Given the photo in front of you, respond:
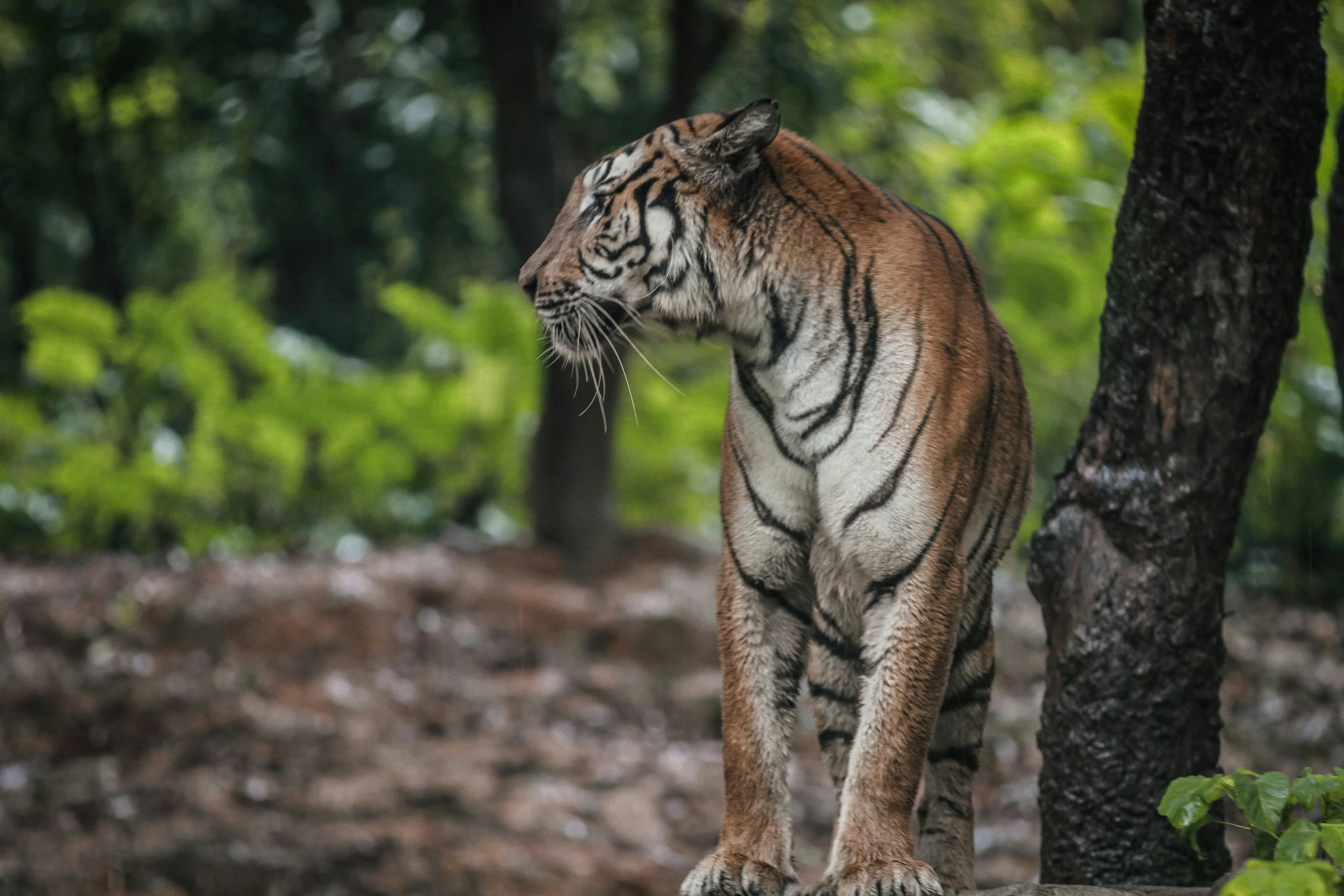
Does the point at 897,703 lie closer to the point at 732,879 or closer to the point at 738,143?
the point at 732,879

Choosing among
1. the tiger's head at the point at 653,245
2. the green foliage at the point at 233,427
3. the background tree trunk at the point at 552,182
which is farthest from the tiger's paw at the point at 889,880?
the green foliage at the point at 233,427

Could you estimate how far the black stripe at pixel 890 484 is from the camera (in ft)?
8.38

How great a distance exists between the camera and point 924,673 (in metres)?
2.57

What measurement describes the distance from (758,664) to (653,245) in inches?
36.1

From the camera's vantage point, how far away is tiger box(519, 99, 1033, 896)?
2.56 m

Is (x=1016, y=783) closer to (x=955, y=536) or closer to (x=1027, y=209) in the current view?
(x=1027, y=209)

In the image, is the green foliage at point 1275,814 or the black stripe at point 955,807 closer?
the green foliage at point 1275,814

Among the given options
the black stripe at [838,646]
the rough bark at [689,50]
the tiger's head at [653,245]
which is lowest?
the black stripe at [838,646]

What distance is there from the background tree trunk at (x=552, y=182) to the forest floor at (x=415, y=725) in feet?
1.16

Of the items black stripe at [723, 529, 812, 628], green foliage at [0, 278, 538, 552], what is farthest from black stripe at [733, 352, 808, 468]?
green foliage at [0, 278, 538, 552]

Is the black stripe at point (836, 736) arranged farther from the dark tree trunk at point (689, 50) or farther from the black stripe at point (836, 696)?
the dark tree trunk at point (689, 50)

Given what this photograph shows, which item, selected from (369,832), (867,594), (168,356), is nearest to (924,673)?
(867,594)

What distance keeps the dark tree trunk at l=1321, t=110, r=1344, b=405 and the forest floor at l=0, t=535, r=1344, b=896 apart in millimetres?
2739

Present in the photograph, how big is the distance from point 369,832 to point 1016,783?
3.16 meters
